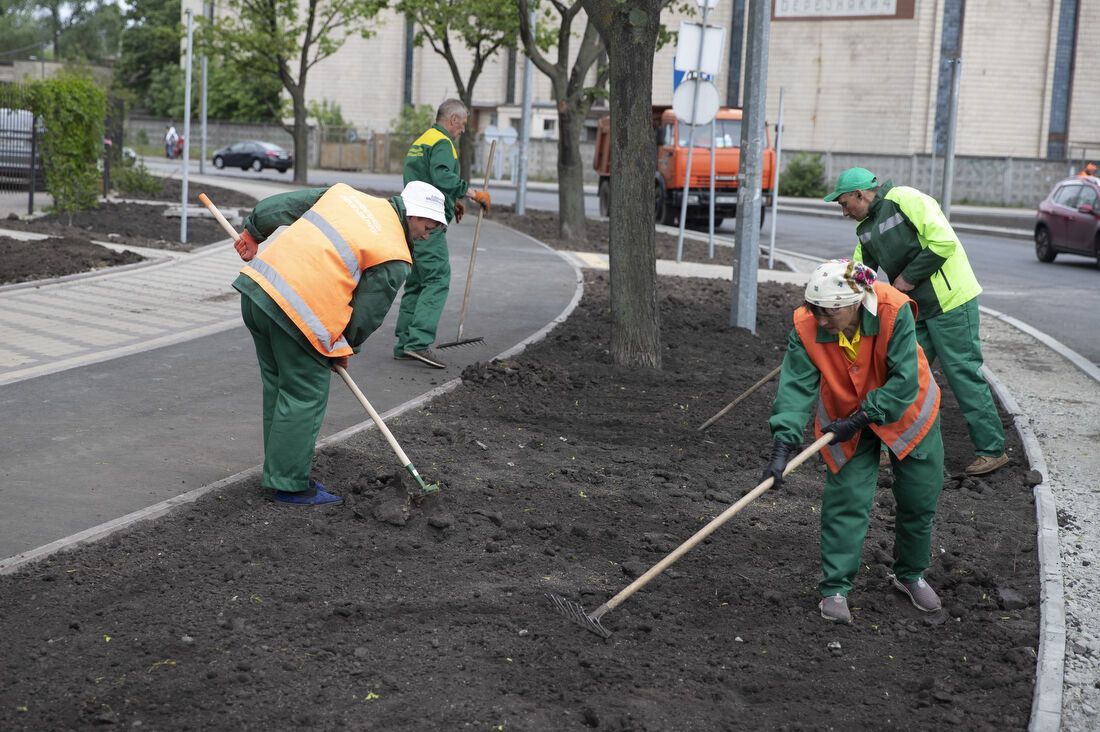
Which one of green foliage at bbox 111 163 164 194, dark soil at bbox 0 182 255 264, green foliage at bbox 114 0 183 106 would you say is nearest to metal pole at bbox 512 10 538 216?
green foliage at bbox 111 163 164 194

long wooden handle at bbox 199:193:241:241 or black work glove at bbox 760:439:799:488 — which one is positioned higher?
long wooden handle at bbox 199:193:241:241

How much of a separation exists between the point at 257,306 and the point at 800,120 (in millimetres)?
48793

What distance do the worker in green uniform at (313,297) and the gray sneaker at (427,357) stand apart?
3.41m

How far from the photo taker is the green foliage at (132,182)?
1008 inches

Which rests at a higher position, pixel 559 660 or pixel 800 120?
pixel 800 120

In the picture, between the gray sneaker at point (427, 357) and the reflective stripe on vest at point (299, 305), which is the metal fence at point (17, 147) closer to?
the gray sneaker at point (427, 357)

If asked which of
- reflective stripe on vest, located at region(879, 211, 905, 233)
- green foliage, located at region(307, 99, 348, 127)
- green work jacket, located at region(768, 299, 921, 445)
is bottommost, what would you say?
green work jacket, located at region(768, 299, 921, 445)

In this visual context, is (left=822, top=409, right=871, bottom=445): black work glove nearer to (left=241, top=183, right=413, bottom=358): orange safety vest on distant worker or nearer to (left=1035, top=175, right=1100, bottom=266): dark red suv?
(left=241, top=183, right=413, bottom=358): orange safety vest on distant worker

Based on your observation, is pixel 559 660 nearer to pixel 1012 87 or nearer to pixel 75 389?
pixel 75 389

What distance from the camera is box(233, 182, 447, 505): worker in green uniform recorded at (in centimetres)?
574

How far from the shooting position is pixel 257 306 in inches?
229

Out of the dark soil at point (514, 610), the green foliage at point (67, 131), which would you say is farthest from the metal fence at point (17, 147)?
the dark soil at point (514, 610)

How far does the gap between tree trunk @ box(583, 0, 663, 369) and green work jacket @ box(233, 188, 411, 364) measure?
12.0 ft

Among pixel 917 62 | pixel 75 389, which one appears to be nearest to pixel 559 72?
pixel 75 389
